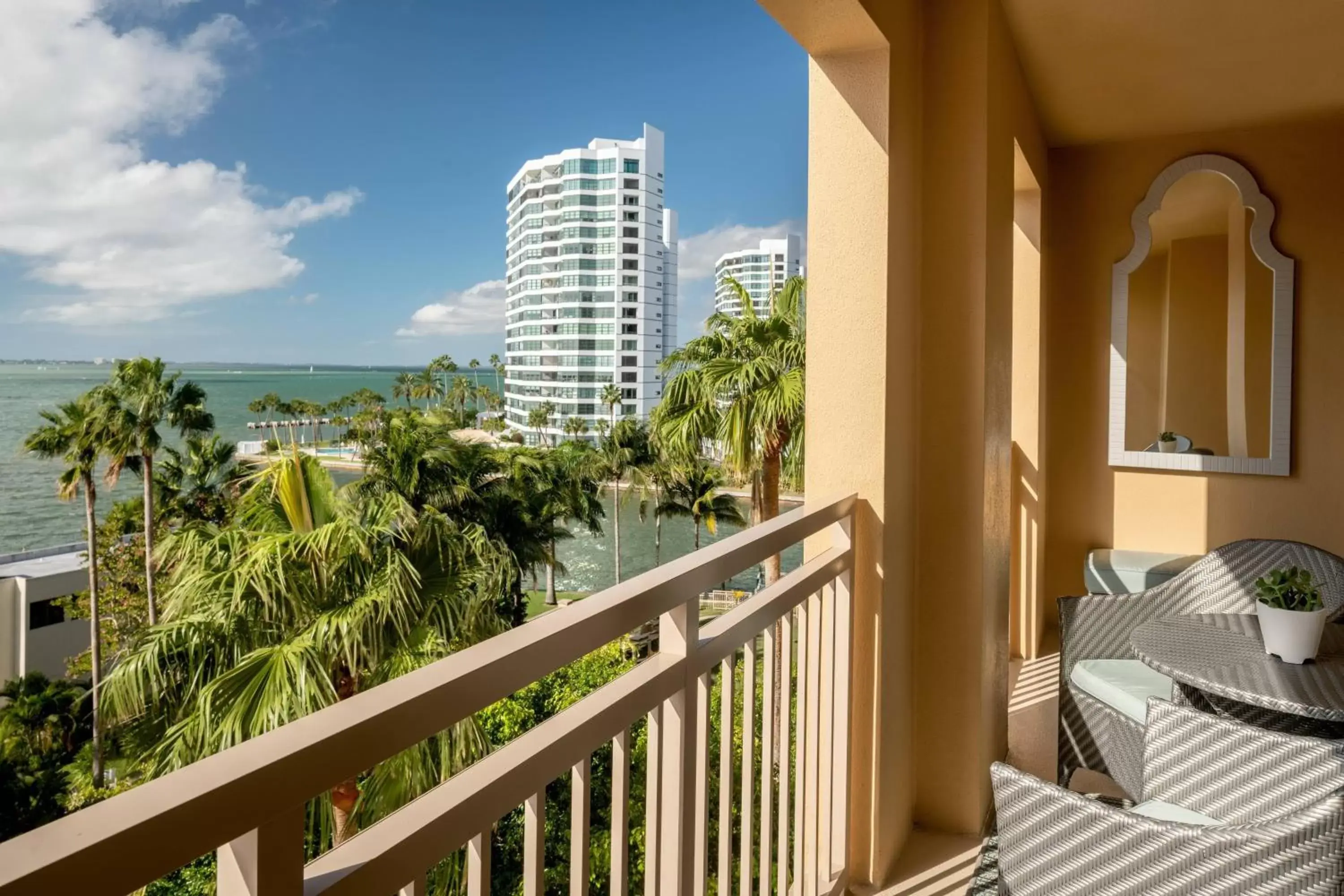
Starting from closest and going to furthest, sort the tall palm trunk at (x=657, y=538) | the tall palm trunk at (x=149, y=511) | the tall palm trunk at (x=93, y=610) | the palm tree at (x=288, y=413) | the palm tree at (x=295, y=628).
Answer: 1. the palm tree at (x=295, y=628)
2. the tall palm trunk at (x=93, y=610)
3. the tall palm trunk at (x=149, y=511)
4. the tall palm trunk at (x=657, y=538)
5. the palm tree at (x=288, y=413)

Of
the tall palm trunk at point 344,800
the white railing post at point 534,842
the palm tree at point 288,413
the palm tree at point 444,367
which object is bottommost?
the tall palm trunk at point 344,800

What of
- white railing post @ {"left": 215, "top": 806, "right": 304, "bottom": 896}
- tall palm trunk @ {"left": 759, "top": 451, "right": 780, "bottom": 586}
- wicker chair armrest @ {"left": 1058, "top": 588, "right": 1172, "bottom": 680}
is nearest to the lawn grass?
tall palm trunk @ {"left": 759, "top": 451, "right": 780, "bottom": 586}

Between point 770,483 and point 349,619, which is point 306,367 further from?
point 349,619

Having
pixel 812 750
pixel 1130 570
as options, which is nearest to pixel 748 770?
pixel 812 750

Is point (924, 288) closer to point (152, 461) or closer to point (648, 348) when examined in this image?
point (152, 461)

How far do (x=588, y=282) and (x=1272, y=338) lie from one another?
41504 millimetres

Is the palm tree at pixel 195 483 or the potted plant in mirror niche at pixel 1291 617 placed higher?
the potted plant in mirror niche at pixel 1291 617

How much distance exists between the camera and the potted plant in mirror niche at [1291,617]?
6.07 ft

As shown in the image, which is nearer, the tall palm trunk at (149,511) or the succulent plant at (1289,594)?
the succulent plant at (1289,594)

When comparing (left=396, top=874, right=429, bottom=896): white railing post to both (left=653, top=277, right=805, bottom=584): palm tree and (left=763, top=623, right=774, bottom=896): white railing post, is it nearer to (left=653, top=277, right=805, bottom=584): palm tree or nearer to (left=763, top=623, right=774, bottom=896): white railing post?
(left=763, top=623, right=774, bottom=896): white railing post

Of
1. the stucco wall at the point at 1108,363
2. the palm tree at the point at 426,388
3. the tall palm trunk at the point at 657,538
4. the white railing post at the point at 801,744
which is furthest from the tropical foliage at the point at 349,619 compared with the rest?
the palm tree at the point at 426,388

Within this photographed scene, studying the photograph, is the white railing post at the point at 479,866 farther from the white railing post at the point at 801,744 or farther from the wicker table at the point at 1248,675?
the wicker table at the point at 1248,675

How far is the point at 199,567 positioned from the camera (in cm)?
702

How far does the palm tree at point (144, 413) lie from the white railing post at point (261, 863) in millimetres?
21268
